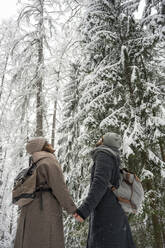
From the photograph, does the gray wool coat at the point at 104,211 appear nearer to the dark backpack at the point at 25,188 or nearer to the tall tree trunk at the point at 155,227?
the dark backpack at the point at 25,188

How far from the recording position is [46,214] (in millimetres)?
2568

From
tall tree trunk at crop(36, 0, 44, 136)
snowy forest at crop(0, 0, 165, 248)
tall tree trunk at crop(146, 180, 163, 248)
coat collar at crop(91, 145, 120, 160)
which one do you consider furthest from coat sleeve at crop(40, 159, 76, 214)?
tall tree trunk at crop(36, 0, 44, 136)

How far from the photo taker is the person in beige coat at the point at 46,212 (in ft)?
8.26

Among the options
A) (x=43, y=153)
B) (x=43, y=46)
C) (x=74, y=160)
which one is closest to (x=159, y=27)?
(x=43, y=153)

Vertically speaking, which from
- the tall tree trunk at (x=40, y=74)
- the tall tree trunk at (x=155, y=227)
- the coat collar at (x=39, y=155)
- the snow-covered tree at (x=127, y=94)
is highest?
the tall tree trunk at (x=40, y=74)

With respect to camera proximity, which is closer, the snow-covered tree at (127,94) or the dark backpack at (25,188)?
the dark backpack at (25,188)

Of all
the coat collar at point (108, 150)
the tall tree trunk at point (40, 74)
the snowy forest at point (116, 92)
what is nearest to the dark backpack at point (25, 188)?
the coat collar at point (108, 150)

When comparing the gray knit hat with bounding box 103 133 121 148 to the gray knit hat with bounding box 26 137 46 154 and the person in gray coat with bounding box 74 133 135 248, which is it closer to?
the person in gray coat with bounding box 74 133 135 248

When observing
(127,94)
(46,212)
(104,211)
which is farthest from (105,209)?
(127,94)

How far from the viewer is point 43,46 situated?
32.4ft

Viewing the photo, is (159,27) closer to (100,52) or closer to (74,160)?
(100,52)

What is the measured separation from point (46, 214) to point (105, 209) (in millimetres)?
791

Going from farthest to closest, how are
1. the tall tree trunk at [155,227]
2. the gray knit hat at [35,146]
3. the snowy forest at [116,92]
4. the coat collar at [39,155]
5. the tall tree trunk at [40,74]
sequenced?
the tall tree trunk at [40,74], the snowy forest at [116,92], the tall tree trunk at [155,227], the gray knit hat at [35,146], the coat collar at [39,155]

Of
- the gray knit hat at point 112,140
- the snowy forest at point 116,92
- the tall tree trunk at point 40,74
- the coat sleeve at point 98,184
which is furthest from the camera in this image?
the tall tree trunk at point 40,74
